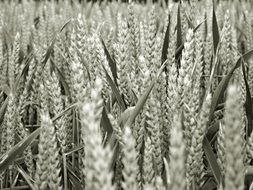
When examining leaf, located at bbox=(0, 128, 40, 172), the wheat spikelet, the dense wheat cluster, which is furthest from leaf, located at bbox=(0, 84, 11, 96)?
the wheat spikelet

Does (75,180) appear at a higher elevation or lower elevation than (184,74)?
lower

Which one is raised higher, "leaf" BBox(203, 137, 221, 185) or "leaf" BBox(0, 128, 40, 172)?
"leaf" BBox(0, 128, 40, 172)

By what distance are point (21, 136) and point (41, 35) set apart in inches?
24.1

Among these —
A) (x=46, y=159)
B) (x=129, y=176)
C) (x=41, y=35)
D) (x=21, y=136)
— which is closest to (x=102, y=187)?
(x=129, y=176)

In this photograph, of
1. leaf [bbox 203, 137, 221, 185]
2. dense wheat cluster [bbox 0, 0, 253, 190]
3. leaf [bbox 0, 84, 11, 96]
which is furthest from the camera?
leaf [bbox 0, 84, 11, 96]

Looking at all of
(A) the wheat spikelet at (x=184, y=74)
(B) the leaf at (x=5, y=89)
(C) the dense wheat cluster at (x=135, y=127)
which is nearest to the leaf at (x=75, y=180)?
(C) the dense wheat cluster at (x=135, y=127)

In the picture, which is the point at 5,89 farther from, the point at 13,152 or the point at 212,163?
the point at 212,163

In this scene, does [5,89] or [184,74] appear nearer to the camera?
[184,74]

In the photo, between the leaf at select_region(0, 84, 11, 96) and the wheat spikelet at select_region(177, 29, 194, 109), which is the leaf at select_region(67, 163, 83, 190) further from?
the leaf at select_region(0, 84, 11, 96)

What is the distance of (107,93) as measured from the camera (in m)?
0.78

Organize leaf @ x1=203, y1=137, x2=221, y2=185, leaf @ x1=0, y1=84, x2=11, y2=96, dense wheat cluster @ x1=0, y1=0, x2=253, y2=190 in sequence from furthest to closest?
leaf @ x1=0, y1=84, x2=11, y2=96, leaf @ x1=203, y1=137, x2=221, y2=185, dense wheat cluster @ x1=0, y1=0, x2=253, y2=190

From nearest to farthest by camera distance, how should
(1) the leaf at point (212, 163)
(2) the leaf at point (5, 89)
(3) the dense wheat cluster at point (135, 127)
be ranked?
(3) the dense wheat cluster at point (135, 127) → (1) the leaf at point (212, 163) → (2) the leaf at point (5, 89)

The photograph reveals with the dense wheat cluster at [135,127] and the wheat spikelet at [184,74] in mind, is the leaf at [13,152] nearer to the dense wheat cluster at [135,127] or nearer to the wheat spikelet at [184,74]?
the dense wheat cluster at [135,127]

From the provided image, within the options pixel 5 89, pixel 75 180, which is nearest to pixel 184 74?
pixel 75 180
